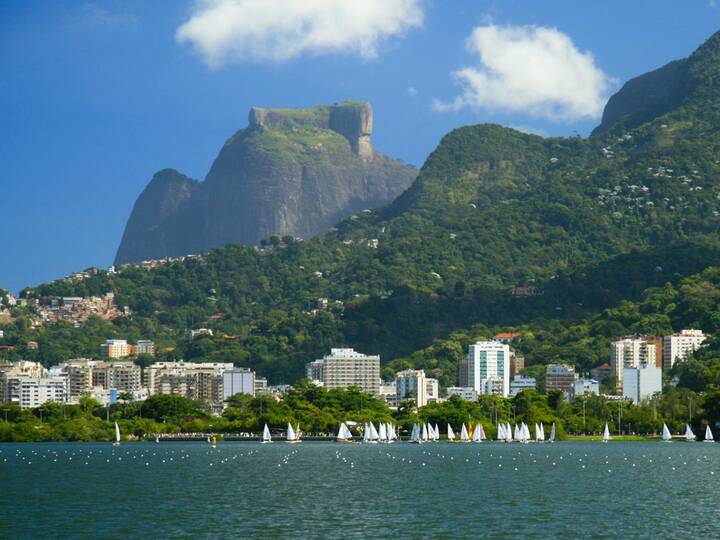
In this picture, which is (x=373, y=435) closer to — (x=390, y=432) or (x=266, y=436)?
(x=390, y=432)

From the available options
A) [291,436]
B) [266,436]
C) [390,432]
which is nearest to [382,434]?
[390,432]

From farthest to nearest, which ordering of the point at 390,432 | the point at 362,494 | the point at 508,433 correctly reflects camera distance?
the point at 390,432 → the point at 508,433 → the point at 362,494

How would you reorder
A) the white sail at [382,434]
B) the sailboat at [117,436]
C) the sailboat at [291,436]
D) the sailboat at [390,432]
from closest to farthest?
1. the sailboat at [117,436]
2. the sailboat at [291,436]
3. the white sail at [382,434]
4. the sailboat at [390,432]

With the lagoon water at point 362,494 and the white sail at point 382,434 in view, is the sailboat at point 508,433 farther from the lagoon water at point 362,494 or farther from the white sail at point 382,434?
the lagoon water at point 362,494

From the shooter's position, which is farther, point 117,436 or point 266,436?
point 266,436

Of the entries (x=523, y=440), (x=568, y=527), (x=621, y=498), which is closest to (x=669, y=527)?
(x=568, y=527)

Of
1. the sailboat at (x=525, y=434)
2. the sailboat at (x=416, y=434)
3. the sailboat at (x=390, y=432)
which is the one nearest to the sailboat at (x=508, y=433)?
the sailboat at (x=525, y=434)

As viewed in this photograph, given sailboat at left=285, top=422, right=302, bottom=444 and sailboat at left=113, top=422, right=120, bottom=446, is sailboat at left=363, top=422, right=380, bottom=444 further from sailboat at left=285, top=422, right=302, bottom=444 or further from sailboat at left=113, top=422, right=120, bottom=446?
sailboat at left=113, top=422, right=120, bottom=446

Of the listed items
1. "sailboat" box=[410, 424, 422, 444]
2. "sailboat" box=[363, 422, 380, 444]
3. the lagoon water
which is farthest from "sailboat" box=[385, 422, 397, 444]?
the lagoon water
